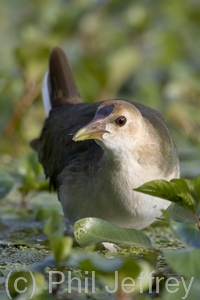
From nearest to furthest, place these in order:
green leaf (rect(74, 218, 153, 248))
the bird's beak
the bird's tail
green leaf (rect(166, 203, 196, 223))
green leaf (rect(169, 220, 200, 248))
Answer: green leaf (rect(169, 220, 200, 248)) < green leaf (rect(74, 218, 153, 248)) < green leaf (rect(166, 203, 196, 223)) < the bird's beak < the bird's tail

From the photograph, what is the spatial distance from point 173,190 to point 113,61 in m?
3.37

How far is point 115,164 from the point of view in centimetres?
344

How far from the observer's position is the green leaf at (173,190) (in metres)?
2.90

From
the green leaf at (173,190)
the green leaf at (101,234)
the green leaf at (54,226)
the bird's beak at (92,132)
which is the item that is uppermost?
the bird's beak at (92,132)

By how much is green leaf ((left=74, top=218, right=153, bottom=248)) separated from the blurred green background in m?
2.27

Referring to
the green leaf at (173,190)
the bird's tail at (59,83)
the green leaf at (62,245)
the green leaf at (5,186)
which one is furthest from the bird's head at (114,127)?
the bird's tail at (59,83)

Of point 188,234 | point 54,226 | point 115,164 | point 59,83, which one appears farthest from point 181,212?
point 59,83

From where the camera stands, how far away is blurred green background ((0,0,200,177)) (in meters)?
5.66

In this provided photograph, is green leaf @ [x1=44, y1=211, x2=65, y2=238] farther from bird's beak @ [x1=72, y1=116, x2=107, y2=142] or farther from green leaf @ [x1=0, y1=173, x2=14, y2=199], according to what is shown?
green leaf @ [x1=0, y1=173, x2=14, y2=199]

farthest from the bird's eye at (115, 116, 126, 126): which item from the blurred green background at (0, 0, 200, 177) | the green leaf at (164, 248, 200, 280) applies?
the blurred green background at (0, 0, 200, 177)

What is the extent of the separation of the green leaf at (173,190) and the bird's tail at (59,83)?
1.88 metres

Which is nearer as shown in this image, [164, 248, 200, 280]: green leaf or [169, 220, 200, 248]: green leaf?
[164, 248, 200, 280]: green leaf

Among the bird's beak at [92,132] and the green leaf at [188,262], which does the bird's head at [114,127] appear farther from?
the green leaf at [188,262]

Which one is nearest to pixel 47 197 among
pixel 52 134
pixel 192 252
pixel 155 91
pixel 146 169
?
pixel 52 134
